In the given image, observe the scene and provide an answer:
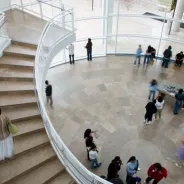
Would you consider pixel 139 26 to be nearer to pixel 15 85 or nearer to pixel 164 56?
pixel 164 56

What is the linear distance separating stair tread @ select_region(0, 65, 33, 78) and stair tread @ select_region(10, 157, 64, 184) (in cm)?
318

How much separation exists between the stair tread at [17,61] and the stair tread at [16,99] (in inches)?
48.5

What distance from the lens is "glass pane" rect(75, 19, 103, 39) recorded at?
58.9ft

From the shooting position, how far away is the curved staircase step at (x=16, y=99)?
760cm

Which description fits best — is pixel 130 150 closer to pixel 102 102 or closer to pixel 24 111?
pixel 102 102

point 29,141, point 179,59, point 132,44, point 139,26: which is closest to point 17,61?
point 29,141

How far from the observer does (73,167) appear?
6570 mm

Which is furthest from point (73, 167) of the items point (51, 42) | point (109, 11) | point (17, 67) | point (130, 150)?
point (109, 11)

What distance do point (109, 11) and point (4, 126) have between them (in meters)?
10.8

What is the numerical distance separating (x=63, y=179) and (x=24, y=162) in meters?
1.15

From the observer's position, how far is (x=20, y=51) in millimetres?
9039

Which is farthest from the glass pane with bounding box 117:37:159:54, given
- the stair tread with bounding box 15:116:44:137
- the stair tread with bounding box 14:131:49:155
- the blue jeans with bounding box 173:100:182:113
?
the stair tread with bounding box 14:131:49:155

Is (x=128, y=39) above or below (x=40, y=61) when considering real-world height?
below

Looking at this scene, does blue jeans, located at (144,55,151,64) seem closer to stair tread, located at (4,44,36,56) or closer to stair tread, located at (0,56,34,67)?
stair tread, located at (4,44,36,56)
